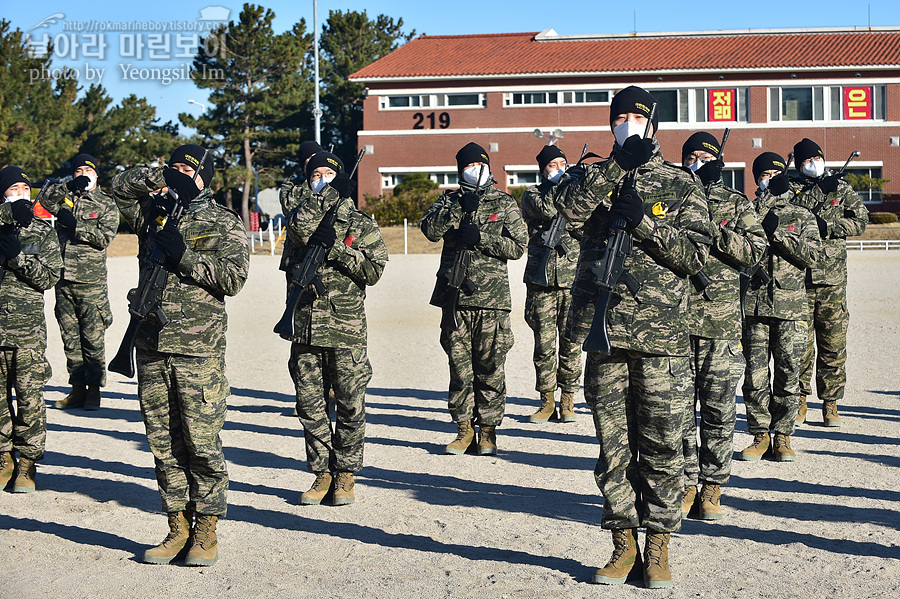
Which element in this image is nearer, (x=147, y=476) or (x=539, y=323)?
(x=147, y=476)

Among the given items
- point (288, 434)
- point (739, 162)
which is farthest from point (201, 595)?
point (739, 162)

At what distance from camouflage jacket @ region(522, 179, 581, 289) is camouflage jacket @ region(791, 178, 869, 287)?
6.86ft

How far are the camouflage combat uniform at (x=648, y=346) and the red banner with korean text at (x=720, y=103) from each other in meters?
47.5

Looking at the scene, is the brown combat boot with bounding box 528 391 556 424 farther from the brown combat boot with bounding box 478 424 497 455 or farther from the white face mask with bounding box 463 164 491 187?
the white face mask with bounding box 463 164 491 187

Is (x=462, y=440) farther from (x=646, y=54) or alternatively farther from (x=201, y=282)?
(x=646, y=54)

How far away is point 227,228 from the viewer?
19.4 feet

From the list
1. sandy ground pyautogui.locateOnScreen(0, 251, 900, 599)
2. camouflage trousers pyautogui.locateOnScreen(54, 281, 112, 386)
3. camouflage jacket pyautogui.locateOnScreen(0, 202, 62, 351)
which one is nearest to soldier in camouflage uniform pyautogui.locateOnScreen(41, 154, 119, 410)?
camouflage trousers pyautogui.locateOnScreen(54, 281, 112, 386)

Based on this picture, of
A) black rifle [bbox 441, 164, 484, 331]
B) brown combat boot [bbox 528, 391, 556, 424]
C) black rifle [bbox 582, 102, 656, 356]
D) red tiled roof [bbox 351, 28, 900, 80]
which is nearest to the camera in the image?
black rifle [bbox 582, 102, 656, 356]

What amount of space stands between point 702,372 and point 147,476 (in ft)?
13.6

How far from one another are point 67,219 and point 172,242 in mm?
5266

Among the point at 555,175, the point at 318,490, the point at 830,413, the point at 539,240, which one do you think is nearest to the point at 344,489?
the point at 318,490

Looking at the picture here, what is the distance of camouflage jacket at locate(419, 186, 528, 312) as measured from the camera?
27.9 feet

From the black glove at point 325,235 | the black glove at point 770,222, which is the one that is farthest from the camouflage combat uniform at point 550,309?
the black glove at point 325,235

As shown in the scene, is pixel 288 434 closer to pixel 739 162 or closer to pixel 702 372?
pixel 702 372
